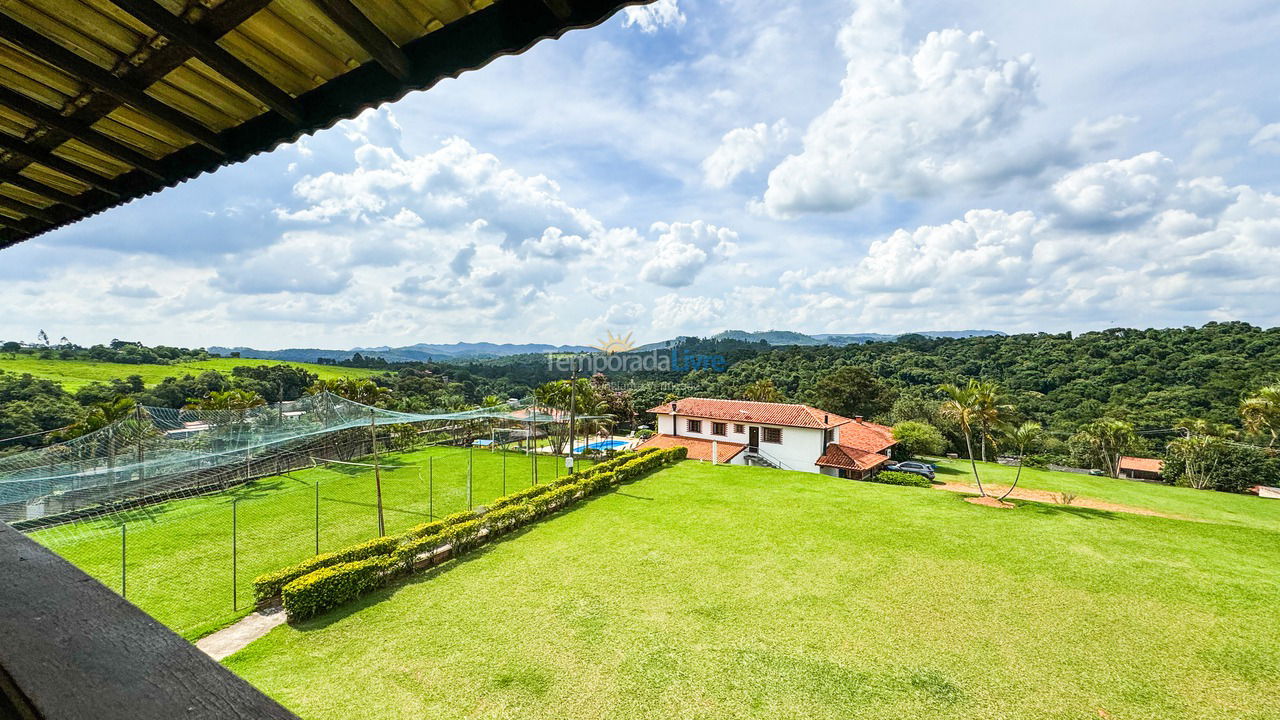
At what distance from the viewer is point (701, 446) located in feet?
73.5

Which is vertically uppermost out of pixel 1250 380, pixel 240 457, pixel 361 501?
pixel 1250 380

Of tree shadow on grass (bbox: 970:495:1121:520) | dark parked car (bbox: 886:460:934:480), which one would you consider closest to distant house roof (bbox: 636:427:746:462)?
dark parked car (bbox: 886:460:934:480)

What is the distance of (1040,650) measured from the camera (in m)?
6.31

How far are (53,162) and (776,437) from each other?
70.6 ft

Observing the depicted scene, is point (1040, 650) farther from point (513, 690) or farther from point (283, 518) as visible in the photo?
point (283, 518)

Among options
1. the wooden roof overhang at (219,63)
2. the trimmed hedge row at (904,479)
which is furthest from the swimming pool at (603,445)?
the wooden roof overhang at (219,63)

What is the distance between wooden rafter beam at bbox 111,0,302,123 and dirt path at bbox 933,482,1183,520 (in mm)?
17965

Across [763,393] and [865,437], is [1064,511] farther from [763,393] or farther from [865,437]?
[763,393]

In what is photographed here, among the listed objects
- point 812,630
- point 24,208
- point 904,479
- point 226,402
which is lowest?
point 904,479

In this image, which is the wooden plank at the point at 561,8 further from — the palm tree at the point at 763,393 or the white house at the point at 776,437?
the palm tree at the point at 763,393

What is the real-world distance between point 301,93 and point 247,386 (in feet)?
130

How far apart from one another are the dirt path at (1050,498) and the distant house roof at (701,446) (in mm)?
7925

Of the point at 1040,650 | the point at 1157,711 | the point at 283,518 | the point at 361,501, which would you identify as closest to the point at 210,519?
the point at 283,518

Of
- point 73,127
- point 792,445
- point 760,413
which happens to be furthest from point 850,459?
point 73,127
